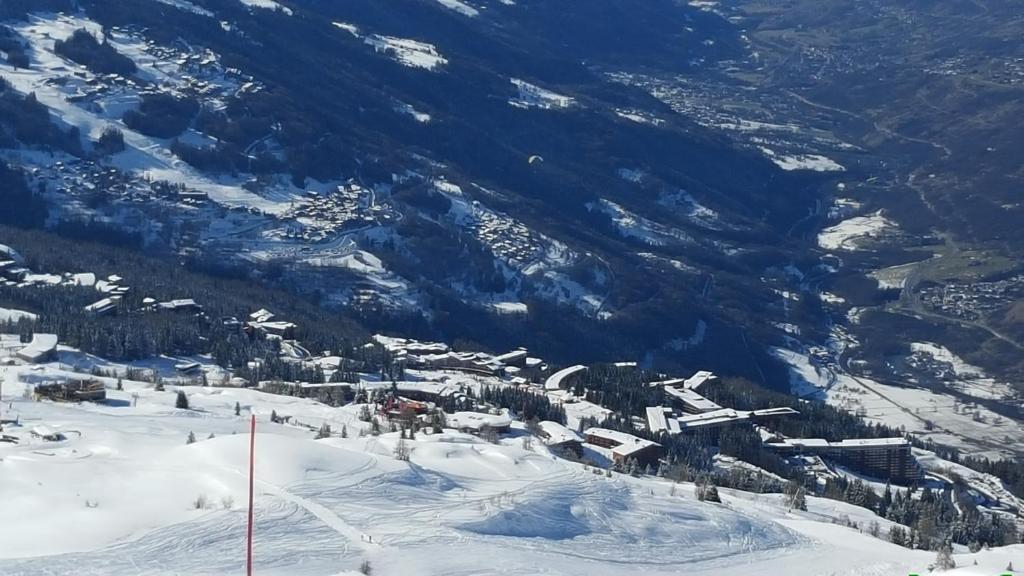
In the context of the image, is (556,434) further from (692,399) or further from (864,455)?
(692,399)

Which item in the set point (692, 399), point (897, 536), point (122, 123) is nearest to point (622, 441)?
point (897, 536)

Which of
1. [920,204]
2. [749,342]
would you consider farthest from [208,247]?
[920,204]

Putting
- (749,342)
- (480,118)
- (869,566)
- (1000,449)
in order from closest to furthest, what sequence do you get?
(869,566)
(1000,449)
(749,342)
(480,118)

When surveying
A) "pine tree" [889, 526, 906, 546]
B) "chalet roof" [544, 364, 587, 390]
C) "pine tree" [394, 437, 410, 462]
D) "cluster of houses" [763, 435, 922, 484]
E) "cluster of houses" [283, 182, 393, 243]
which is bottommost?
"cluster of houses" [283, 182, 393, 243]

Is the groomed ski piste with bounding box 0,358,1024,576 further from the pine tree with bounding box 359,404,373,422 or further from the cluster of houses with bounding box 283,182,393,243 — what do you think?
the cluster of houses with bounding box 283,182,393,243

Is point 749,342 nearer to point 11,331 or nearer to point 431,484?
point 11,331

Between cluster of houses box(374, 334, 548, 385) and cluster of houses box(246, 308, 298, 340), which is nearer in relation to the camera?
cluster of houses box(374, 334, 548, 385)

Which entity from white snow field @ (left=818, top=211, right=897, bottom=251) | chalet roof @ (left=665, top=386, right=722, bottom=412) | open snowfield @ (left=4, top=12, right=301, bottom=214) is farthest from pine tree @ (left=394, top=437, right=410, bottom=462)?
white snow field @ (left=818, top=211, right=897, bottom=251)
